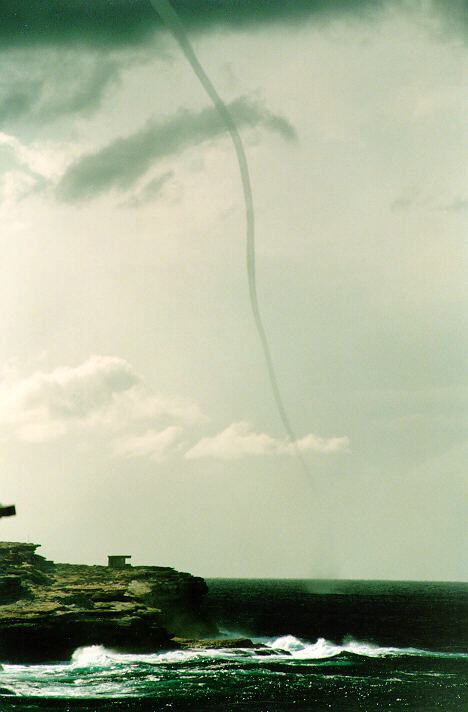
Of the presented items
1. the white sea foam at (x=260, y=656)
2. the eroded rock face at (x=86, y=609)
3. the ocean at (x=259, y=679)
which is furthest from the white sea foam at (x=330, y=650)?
the eroded rock face at (x=86, y=609)

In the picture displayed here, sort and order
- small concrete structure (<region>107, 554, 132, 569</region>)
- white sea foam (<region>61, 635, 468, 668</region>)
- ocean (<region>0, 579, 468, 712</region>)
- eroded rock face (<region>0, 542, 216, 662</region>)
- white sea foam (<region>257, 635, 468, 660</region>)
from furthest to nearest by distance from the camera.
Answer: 1. small concrete structure (<region>107, 554, 132, 569</region>)
2. white sea foam (<region>257, 635, 468, 660</region>)
3. white sea foam (<region>61, 635, 468, 668</region>)
4. eroded rock face (<region>0, 542, 216, 662</region>)
5. ocean (<region>0, 579, 468, 712</region>)

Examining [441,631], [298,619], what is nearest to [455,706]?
[441,631]

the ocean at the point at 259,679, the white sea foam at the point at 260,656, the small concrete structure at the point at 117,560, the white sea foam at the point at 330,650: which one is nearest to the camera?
the ocean at the point at 259,679

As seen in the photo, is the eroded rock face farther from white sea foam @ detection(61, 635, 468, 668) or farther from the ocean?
the ocean

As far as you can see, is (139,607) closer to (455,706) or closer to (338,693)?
(338,693)

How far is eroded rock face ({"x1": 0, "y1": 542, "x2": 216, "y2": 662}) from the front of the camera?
59.0 m

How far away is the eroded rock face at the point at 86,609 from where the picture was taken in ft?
194

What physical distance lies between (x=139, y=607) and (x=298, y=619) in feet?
203

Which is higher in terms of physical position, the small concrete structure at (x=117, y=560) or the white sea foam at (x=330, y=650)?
the small concrete structure at (x=117, y=560)

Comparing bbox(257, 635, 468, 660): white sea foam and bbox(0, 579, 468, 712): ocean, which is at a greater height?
bbox(0, 579, 468, 712): ocean

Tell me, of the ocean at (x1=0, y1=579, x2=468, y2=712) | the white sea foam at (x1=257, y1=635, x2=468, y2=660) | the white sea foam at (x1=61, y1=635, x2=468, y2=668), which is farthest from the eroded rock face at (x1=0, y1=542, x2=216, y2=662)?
the white sea foam at (x1=257, y1=635, x2=468, y2=660)

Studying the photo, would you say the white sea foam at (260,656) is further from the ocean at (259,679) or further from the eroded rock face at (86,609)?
the eroded rock face at (86,609)

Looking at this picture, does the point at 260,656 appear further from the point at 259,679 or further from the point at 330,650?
the point at 259,679

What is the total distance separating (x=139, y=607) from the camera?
66.4 m
